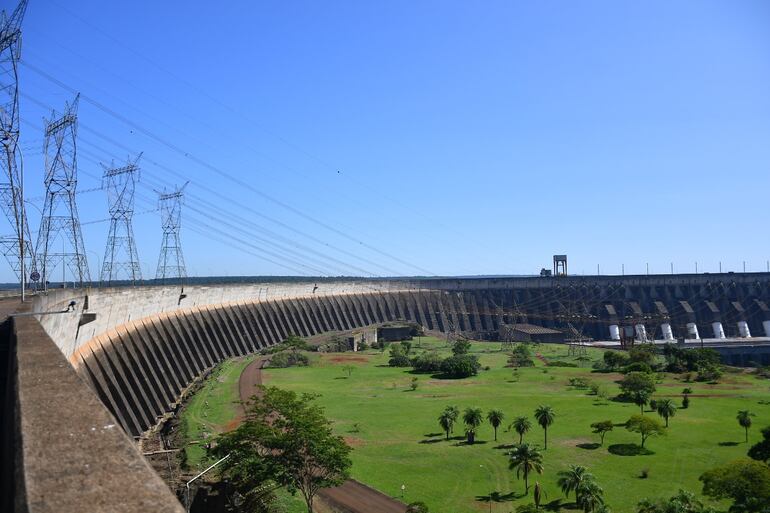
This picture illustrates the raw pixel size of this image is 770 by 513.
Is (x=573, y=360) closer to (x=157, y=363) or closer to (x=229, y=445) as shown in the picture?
(x=157, y=363)

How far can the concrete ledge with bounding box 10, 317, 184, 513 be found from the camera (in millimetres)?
5590

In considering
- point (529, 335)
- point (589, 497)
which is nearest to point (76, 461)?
point (589, 497)

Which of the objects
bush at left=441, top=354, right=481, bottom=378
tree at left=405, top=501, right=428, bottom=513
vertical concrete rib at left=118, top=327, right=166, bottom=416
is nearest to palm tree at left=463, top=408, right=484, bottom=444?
tree at left=405, top=501, right=428, bottom=513

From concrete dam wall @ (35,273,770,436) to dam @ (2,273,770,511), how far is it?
193mm

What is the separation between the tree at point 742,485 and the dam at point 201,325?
25.6 m

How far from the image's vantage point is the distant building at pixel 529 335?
104938mm

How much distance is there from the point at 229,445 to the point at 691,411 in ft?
131

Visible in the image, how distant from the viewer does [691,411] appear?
50062 mm

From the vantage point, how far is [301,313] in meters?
93.3

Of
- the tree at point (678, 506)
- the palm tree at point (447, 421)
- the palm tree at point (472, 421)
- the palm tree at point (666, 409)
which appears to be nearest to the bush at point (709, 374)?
the palm tree at point (666, 409)

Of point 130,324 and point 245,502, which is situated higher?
point 130,324

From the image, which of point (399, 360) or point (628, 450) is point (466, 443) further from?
point (399, 360)

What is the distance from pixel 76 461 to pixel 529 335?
103096 millimetres

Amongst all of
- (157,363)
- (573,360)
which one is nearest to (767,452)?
(157,363)
